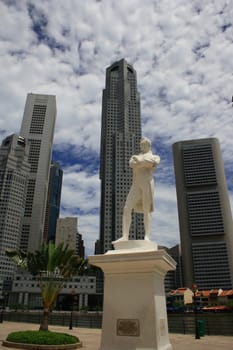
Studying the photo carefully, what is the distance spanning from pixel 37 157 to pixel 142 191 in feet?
527

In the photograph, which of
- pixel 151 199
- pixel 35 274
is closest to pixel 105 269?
pixel 151 199

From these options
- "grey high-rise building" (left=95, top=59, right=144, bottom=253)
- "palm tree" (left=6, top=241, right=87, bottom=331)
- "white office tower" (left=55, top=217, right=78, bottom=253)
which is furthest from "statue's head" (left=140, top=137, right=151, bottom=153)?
"white office tower" (left=55, top=217, right=78, bottom=253)

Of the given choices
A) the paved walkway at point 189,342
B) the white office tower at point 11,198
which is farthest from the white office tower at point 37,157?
the paved walkway at point 189,342

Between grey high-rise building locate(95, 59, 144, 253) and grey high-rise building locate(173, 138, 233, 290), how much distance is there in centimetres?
2962

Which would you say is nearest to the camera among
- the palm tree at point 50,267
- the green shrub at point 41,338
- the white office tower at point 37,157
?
the green shrub at point 41,338

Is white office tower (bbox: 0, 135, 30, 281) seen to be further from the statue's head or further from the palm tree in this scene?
the statue's head

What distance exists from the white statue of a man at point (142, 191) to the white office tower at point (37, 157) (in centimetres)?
14558

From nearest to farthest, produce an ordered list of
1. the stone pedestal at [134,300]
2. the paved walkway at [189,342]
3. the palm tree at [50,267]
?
the stone pedestal at [134,300], the paved walkway at [189,342], the palm tree at [50,267]

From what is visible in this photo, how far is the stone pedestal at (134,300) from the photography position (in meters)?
6.03

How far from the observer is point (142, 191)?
25.0ft

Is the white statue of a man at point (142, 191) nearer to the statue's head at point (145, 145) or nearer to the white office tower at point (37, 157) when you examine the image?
the statue's head at point (145, 145)

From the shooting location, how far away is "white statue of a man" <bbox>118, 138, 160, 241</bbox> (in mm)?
7559

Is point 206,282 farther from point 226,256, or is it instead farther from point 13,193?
point 13,193

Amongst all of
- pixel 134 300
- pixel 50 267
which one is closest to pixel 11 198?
pixel 50 267
